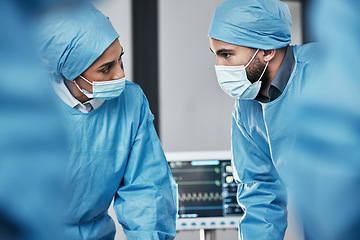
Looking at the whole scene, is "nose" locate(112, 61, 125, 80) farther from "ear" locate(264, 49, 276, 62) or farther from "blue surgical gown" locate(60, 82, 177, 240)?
"ear" locate(264, 49, 276, 62)

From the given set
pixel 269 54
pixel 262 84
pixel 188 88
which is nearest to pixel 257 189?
pixel 262 84

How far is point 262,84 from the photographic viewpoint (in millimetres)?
1530

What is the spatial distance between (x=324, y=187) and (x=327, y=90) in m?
0.15

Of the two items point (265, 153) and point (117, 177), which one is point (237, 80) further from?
point (117, 177)

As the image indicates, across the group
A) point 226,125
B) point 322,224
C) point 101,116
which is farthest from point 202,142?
point 322,224

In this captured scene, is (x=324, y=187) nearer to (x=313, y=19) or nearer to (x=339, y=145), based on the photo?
(x=339, y=145)

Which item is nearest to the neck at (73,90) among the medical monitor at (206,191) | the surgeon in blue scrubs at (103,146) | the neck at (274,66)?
the surgeon in blue scrubs at (103,146)

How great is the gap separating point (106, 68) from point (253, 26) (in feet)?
1.64

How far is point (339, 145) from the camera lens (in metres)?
0.67

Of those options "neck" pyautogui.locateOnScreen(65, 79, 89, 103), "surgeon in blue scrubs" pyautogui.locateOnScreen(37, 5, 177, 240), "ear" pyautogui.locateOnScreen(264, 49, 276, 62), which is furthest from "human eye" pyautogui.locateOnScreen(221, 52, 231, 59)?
"neck" pyautogui.locateOnScreen(65, 79, 89, 103)

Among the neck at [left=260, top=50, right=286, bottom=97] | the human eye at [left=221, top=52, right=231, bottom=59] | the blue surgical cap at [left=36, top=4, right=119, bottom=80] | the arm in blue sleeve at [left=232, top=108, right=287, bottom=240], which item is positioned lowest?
the arm in blue sleeve at [left=232, top=108, right=287, bottom=240]

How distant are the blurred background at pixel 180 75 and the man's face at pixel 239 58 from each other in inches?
51.3

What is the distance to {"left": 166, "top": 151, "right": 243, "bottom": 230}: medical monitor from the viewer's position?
2.07 m

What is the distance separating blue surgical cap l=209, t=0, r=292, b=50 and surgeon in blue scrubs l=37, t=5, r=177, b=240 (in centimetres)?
37
